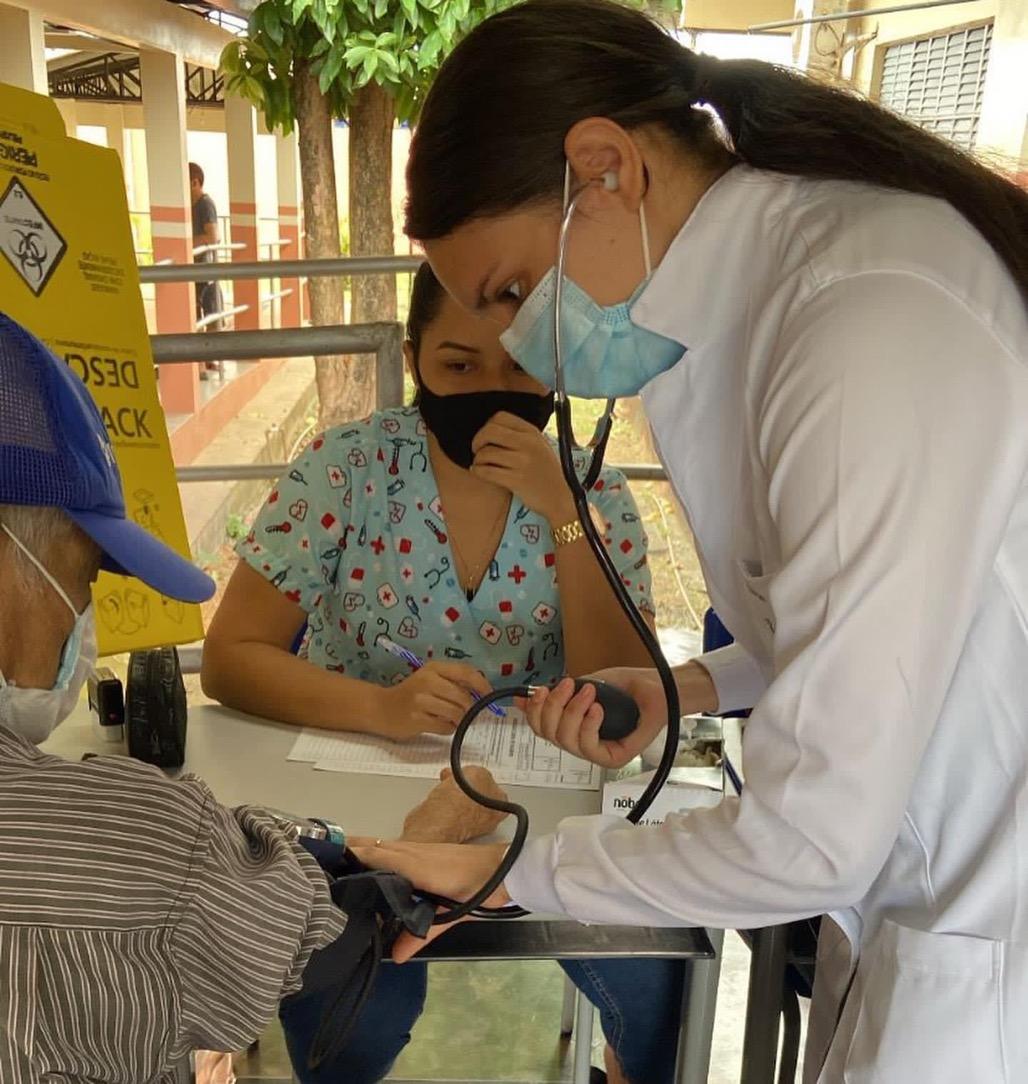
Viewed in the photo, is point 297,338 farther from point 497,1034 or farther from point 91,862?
point 91,862

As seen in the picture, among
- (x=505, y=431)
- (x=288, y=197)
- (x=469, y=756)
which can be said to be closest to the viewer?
(x=469, y=756)

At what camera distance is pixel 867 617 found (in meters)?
0.69

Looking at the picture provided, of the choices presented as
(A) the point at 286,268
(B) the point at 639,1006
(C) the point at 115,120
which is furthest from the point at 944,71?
(C) the point at 115,120

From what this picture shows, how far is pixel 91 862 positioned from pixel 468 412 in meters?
A: 0.98

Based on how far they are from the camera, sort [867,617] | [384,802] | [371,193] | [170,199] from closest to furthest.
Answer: [867,617], [384,802], [371,193], [170,199]

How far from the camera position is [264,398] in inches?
465

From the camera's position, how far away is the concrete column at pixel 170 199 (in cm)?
788

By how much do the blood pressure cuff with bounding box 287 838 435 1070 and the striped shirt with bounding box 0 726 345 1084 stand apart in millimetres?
76

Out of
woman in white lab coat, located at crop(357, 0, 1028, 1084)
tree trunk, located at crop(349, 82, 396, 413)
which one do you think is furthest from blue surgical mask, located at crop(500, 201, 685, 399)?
tree trunk, located at crop(349, 82, 396, 413)

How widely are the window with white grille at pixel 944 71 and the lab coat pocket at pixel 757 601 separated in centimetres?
391

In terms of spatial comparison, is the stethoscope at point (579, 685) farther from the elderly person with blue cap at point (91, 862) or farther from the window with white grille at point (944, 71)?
the window with white grille at point (944, 71)

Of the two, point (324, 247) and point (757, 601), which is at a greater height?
point (757, 601)

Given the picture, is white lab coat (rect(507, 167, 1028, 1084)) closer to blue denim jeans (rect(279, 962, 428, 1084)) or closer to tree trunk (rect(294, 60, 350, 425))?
blue denim jeans (rect(279, 962, 428, 1084))

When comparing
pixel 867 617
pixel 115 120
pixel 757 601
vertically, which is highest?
pixel 867 617
